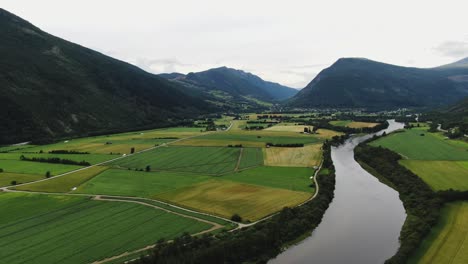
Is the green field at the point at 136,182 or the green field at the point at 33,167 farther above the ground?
the green field at the point at 33,167

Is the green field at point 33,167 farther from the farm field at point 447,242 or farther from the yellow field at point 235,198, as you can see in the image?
the farm field at point 447,242

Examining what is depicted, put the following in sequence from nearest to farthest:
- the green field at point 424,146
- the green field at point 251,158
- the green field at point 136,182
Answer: the green field at point 136,182
the green field at point 251,158
the green field at point 424,146

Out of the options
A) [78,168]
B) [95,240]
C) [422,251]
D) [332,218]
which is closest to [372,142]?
[332,218]

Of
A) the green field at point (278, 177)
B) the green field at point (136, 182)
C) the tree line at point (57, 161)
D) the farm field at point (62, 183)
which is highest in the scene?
the tree line at point (57, 161)

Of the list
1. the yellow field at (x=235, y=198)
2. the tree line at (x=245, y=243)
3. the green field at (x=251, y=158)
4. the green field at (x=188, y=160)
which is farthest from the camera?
the green field at (x=251, y=158)

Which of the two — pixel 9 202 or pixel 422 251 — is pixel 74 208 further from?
pixel 422 251

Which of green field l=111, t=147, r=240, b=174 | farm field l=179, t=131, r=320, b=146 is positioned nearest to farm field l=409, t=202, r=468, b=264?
green field l=111, t=147, r=240, b=174

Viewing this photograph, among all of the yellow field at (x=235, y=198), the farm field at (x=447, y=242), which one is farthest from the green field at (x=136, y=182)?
the farm field at (x=447, y=242)

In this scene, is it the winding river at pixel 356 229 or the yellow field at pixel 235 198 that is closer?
the winding river at pixel 356 229
